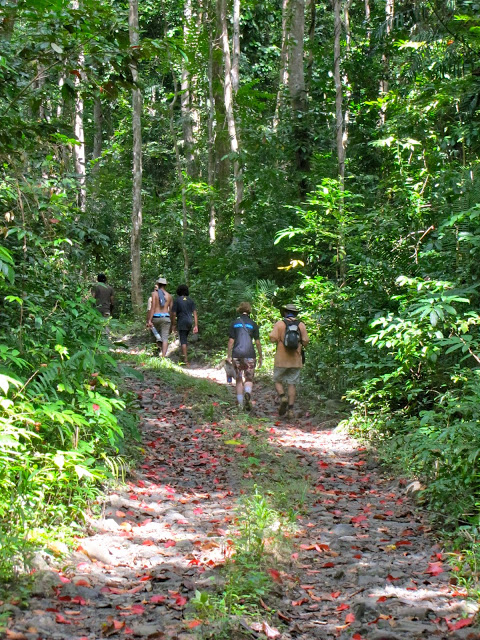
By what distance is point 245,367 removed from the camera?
433 inches

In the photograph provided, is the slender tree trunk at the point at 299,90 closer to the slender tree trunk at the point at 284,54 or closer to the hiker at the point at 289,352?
the slender tree trunk at the point at 284,54

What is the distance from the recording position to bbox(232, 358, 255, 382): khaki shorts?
11.0 meters

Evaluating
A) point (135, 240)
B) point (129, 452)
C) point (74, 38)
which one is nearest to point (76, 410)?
point (129, 452)

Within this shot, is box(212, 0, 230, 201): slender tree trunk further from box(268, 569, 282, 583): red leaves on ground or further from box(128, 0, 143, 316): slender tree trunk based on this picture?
box(268, 569, 282, 583): red leaves on ground

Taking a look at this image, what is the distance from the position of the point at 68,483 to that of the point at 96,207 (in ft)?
69.1

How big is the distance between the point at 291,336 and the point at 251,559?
244 inches

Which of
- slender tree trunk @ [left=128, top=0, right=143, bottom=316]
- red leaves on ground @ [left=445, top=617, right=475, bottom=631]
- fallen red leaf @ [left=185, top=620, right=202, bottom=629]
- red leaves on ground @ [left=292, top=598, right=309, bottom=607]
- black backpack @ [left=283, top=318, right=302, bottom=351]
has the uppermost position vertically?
slender tree trunk @ [left=128, top=0, right=143, bottom=316]

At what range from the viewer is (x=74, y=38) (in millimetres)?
6691

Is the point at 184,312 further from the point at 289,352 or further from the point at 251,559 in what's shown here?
the point at 251,559

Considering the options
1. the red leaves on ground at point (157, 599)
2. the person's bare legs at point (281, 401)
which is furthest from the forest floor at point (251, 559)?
the person's bare legs at point (281, 401)

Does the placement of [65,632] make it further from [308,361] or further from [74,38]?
[308,361]

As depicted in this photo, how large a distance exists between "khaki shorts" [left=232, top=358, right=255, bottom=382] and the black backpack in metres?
0.66

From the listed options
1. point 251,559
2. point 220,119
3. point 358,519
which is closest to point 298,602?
point 251,559

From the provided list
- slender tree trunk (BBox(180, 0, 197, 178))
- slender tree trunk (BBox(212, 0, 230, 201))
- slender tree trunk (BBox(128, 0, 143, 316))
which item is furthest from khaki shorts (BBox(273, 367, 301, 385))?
slender tree trunk (BBox(180, 0, 197, 178))
